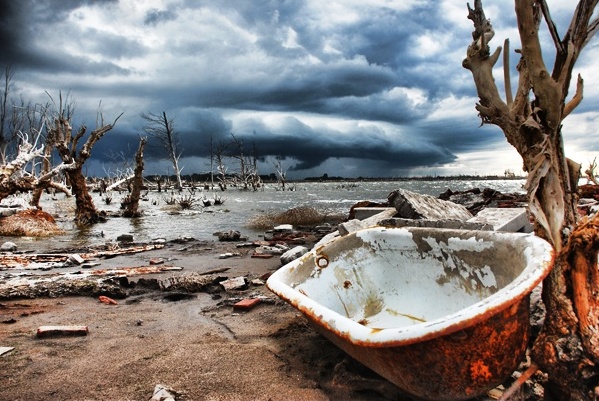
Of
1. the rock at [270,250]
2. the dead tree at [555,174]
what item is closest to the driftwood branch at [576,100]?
A: the dead tree at [555,174]

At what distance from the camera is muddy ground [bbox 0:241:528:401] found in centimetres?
244

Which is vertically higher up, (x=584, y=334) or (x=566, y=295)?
(x=566, y=295)

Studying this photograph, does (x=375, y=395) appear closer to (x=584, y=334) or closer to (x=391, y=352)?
(x=391, y=352)

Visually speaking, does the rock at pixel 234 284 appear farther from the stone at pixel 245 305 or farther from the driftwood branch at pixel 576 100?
the driftwood branch at pixel 576 100

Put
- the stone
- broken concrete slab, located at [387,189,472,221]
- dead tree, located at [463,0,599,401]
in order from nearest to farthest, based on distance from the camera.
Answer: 1. dead tree, located at [463,0,599,401]
2. the stone
3. broken concrete slab, located at [387,189,472,221]

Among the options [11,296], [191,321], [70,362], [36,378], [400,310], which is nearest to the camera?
[36,378]

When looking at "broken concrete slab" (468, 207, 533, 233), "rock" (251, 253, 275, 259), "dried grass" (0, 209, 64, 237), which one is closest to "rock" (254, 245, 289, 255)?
"rock" (251, 253, 275, 259)

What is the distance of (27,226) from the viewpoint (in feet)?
37.3

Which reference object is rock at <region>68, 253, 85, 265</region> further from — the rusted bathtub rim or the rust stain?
the rusted bathtub rim

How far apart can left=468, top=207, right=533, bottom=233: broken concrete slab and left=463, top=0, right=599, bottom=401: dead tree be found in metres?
2.32

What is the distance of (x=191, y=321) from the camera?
151 inches

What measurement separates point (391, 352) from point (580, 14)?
253 centimetres

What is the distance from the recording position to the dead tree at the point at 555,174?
206 cm

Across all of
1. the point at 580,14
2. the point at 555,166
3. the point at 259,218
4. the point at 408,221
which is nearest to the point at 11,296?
the point at 408,221
